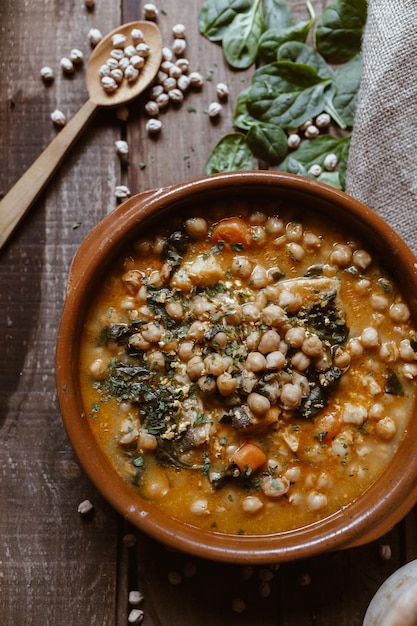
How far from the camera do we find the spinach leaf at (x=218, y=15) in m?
3.21

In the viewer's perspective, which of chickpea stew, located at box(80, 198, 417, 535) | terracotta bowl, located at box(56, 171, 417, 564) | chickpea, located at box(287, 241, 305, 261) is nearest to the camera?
terracotta bowl, located at box(56, 171, 417, 564)

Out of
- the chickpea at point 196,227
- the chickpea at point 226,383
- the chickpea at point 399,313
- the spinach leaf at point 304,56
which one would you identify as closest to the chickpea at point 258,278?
the chickpea at point 196,227

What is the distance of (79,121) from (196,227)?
31.0 inches

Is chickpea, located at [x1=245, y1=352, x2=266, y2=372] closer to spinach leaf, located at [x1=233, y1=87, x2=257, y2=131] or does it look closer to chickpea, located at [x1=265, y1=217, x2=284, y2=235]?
chickpea, located at [x1=265, y1=217, x2=284, y2=235]

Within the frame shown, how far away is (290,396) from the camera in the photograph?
104 inches

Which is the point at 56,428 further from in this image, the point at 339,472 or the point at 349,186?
the point at 349,186

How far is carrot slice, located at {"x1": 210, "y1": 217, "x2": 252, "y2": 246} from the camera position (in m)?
2.80

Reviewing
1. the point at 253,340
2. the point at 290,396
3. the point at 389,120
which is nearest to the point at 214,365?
the point at 253,340

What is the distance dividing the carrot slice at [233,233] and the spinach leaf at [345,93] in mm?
763

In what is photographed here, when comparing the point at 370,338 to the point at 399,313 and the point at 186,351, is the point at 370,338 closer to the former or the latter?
the point at 399,313

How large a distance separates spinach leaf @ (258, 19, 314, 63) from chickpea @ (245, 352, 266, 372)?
1.36 meters

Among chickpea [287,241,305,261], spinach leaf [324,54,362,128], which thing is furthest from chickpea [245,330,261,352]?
spinach leaf [324,54,362,128]

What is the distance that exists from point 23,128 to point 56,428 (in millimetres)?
1280

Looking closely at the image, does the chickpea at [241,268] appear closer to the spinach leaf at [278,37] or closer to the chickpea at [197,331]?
the chickpea at [197,331]
